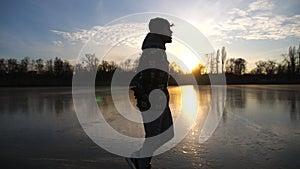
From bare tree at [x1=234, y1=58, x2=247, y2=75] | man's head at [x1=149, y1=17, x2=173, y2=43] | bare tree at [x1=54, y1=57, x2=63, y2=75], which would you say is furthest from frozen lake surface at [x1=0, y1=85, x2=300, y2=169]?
bare tree at [x1=234, y1=58, x2=247, y2=75]

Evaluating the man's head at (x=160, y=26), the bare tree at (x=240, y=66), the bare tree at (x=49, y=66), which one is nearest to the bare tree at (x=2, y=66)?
the bare tree at (x=49, y=66)

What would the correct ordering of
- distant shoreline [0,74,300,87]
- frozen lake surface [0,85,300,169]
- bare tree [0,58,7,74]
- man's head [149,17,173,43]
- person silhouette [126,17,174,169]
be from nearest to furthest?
person silhouette [126,17,174,169], man's head [149,17,173,43], frozen lake surface [0,85,300,169], distant shoreline [0,74,300,87], bare tree [0,58,7,74]

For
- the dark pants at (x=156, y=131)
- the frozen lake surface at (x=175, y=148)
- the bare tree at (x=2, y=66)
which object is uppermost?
the bare tree at (x=2, y=66)

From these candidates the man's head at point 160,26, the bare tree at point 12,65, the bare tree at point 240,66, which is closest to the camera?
the man's head at point 160,26

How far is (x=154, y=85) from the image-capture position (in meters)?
2.59

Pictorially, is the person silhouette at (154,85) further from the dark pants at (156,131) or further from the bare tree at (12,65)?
the bare tree at (12,65)

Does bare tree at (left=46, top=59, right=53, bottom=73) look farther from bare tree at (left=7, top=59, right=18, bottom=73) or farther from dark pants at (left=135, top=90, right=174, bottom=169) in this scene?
dark pants at (left=135, top=90, right=174, bottom=169)

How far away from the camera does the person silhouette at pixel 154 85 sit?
2594mm

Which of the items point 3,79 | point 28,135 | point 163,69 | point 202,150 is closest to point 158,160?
point 202,150

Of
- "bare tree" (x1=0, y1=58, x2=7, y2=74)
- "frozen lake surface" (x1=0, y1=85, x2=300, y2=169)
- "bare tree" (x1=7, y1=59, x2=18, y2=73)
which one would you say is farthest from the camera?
"bare tree" (x1=7, y1=59, x2=18, y2=73)

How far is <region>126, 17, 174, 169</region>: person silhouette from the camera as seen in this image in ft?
8.51

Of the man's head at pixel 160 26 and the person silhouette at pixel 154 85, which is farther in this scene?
the man's head at pixel 160 26

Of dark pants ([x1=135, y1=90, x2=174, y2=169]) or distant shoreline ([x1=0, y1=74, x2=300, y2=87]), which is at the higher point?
distant shoreline ([x1=0, y1=74, x2=300, y2=87])

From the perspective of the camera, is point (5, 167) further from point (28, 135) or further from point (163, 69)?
point (163, 69)
